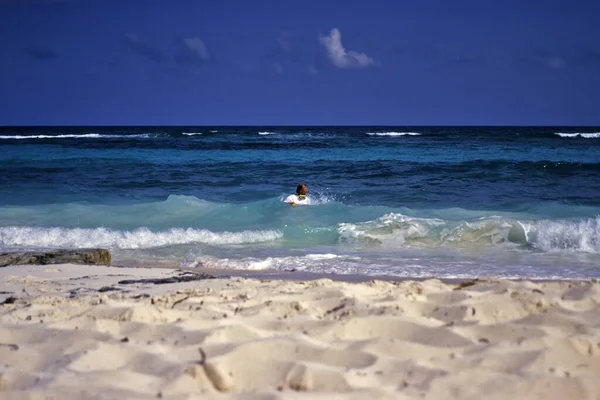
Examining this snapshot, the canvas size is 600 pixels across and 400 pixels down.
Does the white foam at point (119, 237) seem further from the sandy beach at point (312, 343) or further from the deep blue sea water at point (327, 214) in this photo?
the sandy beach at point (312, 343)

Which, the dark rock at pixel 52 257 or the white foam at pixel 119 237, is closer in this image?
the dark rock at pixel 52 257

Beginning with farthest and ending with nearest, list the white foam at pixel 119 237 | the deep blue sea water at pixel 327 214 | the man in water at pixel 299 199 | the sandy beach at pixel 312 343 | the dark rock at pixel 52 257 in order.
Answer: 1. the man in water at pixel 299 199
2. the white foam at pixel 119 237
3. the deep blue sea water at pixel 327 214
4. the dark rock at pixel 52 257
5. the sandy beach at pixel 312 343

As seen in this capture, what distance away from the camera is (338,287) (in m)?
4.46

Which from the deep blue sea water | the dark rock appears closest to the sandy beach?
the dark rock

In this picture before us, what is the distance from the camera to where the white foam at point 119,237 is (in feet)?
31.9

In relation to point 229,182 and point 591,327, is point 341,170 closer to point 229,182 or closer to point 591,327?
point 229,182

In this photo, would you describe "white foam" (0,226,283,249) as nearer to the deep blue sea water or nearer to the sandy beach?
the deep blue sea water

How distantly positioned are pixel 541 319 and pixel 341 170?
674 inches

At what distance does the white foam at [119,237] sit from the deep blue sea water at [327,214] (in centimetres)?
3

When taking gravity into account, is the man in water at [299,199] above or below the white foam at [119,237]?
above

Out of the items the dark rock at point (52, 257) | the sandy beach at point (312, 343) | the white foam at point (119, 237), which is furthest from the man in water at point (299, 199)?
the sandy beach at point (312, 343)

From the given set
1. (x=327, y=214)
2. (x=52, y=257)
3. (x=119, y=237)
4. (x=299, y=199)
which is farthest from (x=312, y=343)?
(x=299, y=199)

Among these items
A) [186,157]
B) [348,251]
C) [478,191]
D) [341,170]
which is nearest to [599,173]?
[478,191]

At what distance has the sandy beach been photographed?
107 inches
